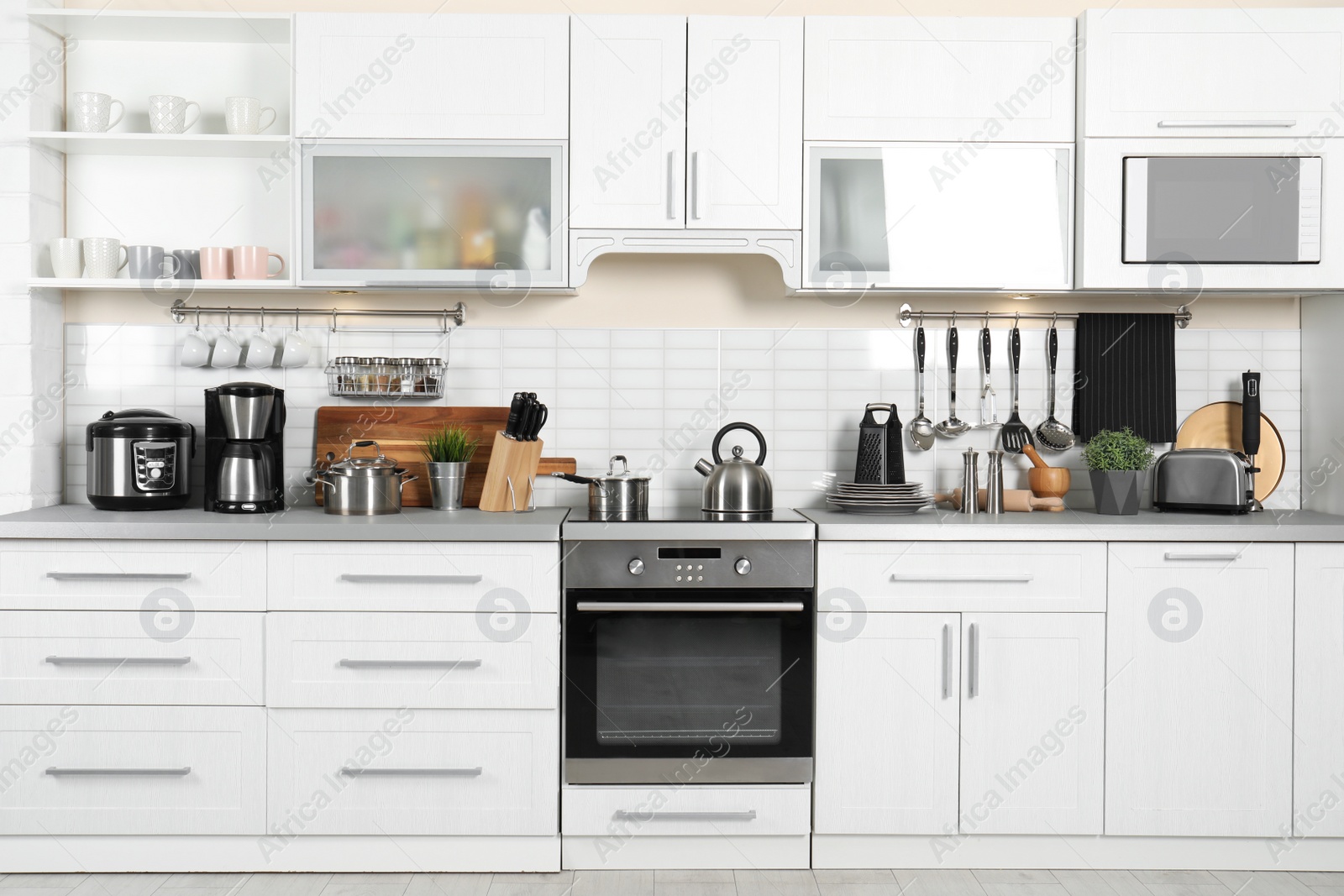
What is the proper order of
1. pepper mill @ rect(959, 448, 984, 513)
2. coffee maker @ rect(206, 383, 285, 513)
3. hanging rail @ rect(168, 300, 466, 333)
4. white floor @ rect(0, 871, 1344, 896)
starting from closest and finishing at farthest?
white floor @ rect(0, 871, 1344, 896) < coffee maker @ rect(206, 383, 285, 513) < pepper mill @ rect(959, 448, 984, 513) < hanging rail @ rect(168, 300, 466, 333)

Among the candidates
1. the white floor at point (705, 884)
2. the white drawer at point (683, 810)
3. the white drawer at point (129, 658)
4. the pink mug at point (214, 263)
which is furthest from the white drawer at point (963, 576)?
the pink mug at point (214, 263)

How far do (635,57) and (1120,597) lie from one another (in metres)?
1.95

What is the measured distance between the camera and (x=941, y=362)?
10.3ft

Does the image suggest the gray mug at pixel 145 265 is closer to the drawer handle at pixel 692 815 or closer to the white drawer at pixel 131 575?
the white drawer at pixel 131 575

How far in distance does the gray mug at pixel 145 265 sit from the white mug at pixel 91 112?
0.34 meters

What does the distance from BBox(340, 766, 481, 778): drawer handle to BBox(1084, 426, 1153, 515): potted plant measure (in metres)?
1.87

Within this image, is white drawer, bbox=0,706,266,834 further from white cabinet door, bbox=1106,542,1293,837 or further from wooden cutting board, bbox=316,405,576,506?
white cabinet door, bbox=1106,542,1293,837

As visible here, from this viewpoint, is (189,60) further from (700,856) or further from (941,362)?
(700,856)

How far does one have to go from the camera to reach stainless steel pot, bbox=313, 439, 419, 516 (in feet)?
8.88

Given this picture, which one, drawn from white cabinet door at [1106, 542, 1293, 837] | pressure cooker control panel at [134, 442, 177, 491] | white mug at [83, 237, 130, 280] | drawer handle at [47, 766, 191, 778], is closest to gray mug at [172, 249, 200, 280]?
white mug at [83, 237, 130, 280]

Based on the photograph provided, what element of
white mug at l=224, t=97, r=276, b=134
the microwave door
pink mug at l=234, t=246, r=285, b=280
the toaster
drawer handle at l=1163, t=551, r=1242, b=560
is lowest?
drawer handle at l=1163, t=551, r=1242, b=560

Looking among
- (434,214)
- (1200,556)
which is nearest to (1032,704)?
(1200,556)

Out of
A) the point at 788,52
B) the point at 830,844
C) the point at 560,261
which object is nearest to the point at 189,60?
the point at 560,261

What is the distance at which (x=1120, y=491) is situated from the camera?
9.07ft
